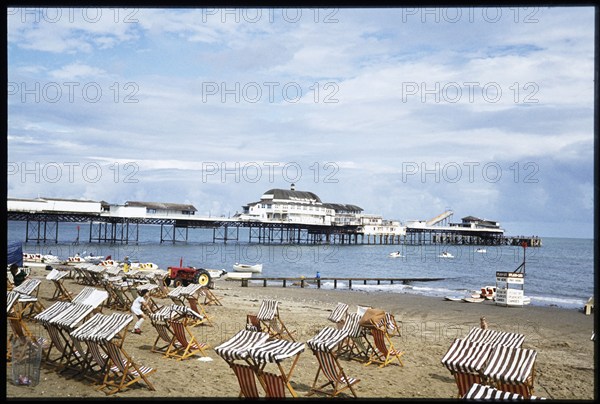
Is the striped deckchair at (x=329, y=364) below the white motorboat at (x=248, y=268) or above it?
above

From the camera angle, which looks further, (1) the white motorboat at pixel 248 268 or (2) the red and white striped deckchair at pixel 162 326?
(1) the white motorboat at pixel 248 268

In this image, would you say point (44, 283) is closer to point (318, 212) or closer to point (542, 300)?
point (542, 300)

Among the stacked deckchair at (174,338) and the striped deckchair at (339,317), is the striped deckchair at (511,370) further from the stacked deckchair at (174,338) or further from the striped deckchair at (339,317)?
the stacked deckchair at (174,338)

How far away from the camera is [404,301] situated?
810 inches

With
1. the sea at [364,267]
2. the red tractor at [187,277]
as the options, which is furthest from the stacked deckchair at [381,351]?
the sea at [364,267]

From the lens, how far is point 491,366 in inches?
202

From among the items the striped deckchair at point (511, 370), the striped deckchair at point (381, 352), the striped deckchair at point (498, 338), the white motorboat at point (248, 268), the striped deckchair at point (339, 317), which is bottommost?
the white motorboat at point (248, 268)

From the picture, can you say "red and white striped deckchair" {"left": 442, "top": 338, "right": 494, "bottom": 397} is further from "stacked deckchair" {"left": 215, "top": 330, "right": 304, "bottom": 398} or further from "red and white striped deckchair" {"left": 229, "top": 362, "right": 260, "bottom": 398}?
"red and white striped deckchair" {"left": 229, "top": 362, "right": 260, "bottom": 398}

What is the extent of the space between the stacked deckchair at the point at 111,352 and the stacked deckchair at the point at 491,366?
324 cm

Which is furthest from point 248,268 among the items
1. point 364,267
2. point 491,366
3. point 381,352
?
point 491,366

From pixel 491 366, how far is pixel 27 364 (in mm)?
4620

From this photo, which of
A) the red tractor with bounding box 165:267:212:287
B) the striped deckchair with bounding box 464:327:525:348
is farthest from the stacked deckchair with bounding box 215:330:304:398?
the red tractor with bounding box 165:267:212:287

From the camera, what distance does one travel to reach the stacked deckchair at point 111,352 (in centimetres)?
567

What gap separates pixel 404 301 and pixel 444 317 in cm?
507
